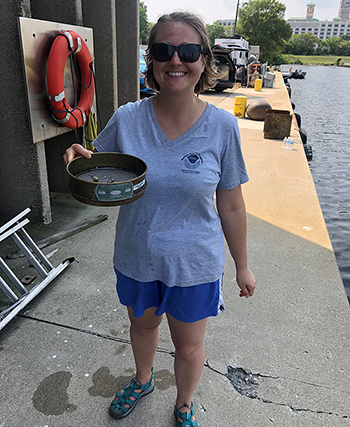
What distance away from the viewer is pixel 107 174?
5.34ft

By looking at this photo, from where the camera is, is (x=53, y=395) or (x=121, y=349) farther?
(x=121, y=349)

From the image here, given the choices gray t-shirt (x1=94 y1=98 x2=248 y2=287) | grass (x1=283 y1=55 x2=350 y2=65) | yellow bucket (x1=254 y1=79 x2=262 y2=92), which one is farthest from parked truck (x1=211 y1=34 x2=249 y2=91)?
grass (x1=283 y1=55 x2=350 y2=65)

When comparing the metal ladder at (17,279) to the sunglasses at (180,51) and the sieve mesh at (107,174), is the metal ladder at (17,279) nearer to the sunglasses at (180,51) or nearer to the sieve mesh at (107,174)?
the sieve mesh at (107,174)

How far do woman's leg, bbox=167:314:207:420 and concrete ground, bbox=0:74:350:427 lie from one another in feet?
1.11

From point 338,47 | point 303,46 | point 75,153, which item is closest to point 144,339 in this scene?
point 75,153

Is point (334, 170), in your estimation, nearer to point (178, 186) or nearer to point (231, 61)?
point (178, 186)

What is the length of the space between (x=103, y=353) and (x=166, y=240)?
122 cm

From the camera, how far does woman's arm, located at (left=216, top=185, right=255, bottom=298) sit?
65.9 inches

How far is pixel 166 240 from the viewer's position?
152cm

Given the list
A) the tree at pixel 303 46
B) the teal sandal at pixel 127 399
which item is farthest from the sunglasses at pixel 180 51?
the tree at pixel 303 46

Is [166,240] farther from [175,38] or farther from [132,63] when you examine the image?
[132,63]

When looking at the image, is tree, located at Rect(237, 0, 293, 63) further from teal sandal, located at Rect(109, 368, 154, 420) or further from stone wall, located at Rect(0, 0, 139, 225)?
teal sandal, located at Rect(109, 368, 154, 420)

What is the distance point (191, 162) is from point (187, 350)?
86 cm

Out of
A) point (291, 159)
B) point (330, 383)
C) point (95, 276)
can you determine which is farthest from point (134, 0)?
point (330, 383)
